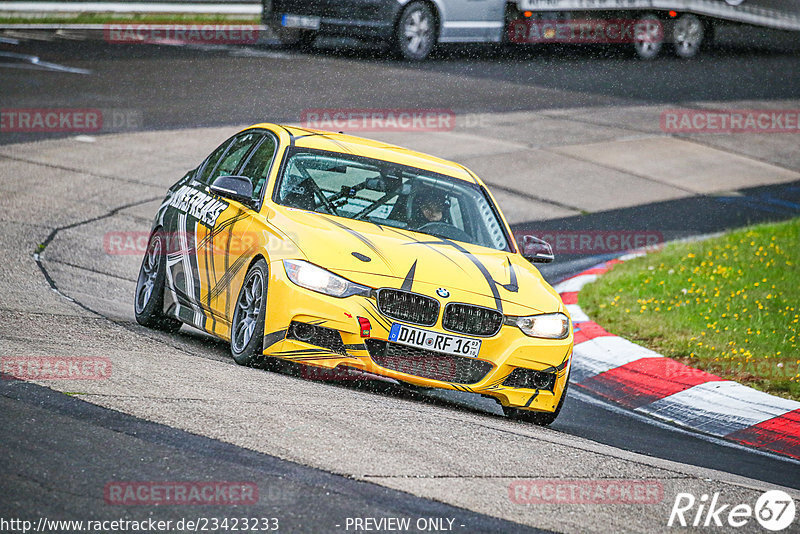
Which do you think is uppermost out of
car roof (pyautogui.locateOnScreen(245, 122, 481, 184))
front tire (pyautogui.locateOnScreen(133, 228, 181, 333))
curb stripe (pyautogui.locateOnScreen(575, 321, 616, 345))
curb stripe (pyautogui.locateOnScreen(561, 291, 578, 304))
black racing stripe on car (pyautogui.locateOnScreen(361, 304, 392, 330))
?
car roof (pyautogui.locateOnScreen(245, 122, 481, 184))

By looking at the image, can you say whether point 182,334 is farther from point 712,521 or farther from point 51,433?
point 712,521

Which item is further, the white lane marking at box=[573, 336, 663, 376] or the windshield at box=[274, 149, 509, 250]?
the white lane marking at box=[573, 336, 663, 376]

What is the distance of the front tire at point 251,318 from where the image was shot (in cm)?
722

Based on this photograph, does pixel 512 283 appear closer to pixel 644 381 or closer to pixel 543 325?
pixel 543 325

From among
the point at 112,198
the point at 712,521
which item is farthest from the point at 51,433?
the point at 112,198

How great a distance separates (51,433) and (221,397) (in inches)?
42.8

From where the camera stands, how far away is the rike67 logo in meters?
5.43

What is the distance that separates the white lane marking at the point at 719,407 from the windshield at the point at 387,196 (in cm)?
168

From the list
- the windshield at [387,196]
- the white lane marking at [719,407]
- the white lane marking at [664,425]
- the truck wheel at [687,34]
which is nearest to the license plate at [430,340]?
the white lane marking at [664,425]

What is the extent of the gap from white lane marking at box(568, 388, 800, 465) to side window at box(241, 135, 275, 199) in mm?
2574

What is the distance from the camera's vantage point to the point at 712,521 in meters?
5.43

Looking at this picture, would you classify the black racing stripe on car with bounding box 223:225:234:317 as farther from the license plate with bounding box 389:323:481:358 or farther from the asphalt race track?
the license plate with bounding box 389:323:481:358
